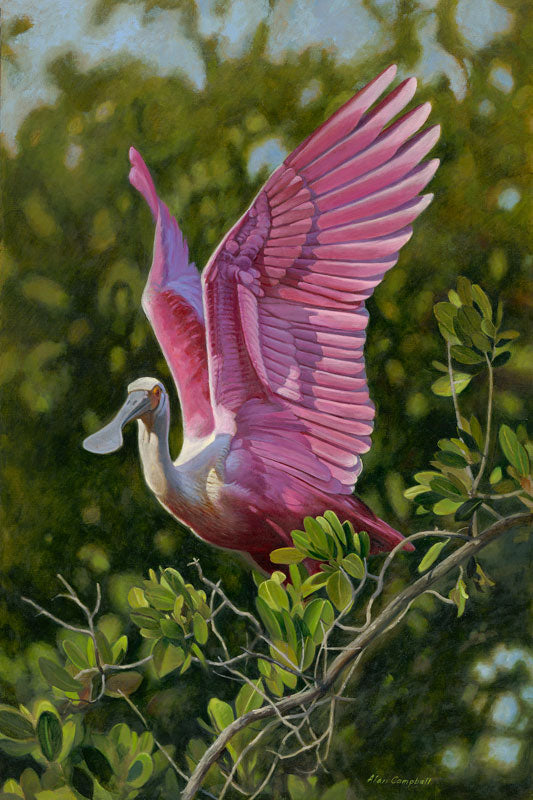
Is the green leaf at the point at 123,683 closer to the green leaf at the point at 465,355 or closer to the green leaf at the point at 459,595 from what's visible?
the green leaf at the point at 459,595

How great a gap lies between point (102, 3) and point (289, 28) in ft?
1.27

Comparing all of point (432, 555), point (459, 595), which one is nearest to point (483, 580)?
point (459, 595)

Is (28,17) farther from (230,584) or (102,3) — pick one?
(230,584)

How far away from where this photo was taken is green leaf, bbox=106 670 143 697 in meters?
1.65

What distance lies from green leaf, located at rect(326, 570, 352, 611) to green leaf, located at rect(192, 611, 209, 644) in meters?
0.23

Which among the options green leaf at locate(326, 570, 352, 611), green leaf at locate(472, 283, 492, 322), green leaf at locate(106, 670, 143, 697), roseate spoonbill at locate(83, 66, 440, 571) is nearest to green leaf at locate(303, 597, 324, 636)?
green leaf at locate(326, 570, 352, 611)

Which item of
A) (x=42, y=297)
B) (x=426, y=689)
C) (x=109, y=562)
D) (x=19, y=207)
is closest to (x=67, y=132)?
(x=19, y=207)

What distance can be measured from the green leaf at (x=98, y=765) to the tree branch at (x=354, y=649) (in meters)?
0.15

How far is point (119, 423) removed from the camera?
1707 mm

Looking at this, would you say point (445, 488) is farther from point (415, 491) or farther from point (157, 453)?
point (157, 453)

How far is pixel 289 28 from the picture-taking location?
1715mm

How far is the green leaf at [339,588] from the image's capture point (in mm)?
1511

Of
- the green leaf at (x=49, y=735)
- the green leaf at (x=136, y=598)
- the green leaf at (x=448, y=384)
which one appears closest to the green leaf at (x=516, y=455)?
the green leaf at (x=448, y=384)

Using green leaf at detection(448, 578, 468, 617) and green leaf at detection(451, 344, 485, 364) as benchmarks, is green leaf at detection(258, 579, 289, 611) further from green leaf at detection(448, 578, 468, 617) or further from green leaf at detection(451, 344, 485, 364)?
green leaf at detection(451, 344, 485, 364)
